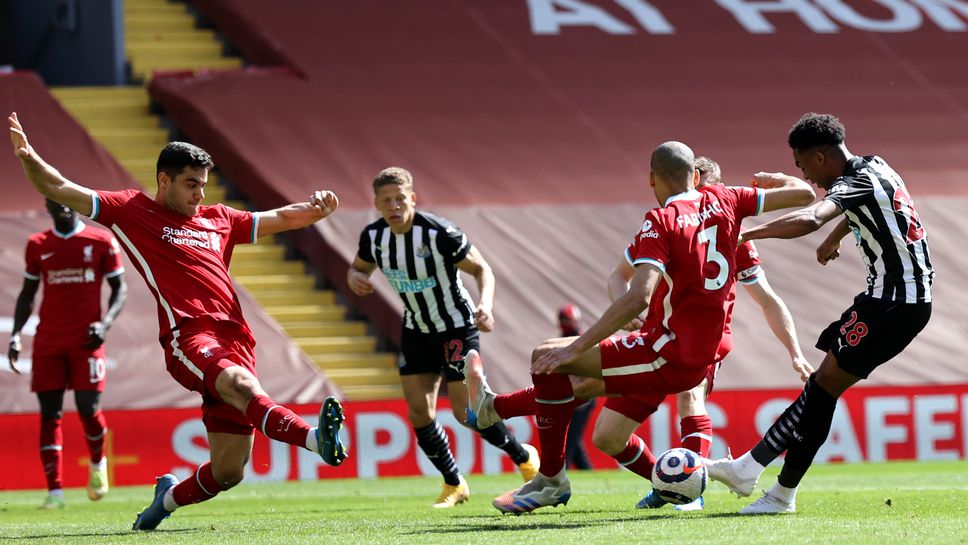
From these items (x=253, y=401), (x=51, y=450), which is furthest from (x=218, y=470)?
(x=51, y=450)

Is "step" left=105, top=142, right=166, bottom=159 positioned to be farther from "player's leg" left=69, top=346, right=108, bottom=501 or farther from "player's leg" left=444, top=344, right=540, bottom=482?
"player's leg" left=444, top=344, right=540, bottom=482

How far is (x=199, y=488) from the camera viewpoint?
7.23m

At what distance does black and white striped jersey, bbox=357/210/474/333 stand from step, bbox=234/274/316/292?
8.17m

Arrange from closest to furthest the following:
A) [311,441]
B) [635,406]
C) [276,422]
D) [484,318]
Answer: [311,441], [276,422], [635,406], [484,318]

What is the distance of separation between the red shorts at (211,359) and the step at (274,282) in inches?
406

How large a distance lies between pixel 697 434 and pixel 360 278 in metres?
2.47

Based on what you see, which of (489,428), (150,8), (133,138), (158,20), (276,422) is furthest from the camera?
(150,8)

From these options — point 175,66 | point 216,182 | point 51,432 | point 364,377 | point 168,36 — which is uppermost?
point 168,36

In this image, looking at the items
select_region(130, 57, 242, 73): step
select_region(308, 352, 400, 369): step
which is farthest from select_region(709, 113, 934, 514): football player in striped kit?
select_region(130, 57, 242, 73): step

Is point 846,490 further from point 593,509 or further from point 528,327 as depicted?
point 528,327

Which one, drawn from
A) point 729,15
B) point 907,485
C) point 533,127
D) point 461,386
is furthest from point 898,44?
point 461,386

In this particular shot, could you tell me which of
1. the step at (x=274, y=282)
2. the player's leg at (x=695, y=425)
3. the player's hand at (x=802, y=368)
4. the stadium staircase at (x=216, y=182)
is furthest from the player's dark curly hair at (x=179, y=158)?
the step at (x=274, y=282)

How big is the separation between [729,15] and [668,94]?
235 centimetres

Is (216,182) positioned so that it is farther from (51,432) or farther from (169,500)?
(169,500)
